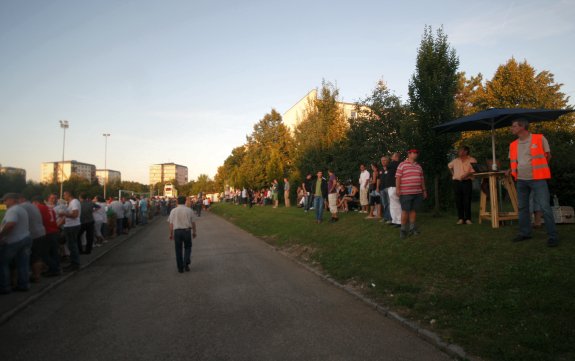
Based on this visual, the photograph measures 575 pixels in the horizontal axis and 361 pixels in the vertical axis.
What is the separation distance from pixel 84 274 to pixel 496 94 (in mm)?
32466

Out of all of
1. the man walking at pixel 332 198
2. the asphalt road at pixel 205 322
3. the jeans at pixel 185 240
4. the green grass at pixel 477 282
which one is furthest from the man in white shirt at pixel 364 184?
the jeans at pixel 185 240

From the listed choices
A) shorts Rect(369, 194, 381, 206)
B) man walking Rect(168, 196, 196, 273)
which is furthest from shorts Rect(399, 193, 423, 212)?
man walking Rect(168, 196, 196, 273)

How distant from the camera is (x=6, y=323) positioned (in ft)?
19.9

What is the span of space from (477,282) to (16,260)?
28.0ft

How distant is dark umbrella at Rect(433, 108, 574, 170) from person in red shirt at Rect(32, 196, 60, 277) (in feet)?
31.4

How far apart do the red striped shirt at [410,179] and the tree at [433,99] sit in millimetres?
3135

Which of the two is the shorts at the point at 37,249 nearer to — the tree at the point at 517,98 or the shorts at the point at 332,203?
the shorts at the point at 332,203

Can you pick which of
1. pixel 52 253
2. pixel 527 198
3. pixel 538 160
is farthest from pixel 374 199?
pixel 52 253

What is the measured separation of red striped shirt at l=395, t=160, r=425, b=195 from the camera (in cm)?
949

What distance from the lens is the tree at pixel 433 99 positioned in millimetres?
12492

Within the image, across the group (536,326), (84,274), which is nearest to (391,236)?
(536,326)

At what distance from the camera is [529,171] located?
6996 millimetres

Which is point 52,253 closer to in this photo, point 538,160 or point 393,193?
point 393,193

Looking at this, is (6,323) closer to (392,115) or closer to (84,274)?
(84,274)
